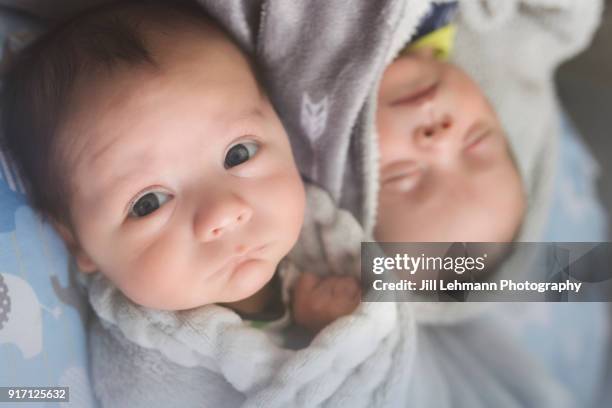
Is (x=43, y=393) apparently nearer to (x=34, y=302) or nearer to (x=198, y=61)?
(x=34, y=302)

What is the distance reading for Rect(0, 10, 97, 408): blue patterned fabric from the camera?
53 cm

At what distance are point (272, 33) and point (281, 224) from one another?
0.64 feet

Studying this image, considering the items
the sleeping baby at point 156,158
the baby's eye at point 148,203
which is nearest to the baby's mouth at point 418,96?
the sleeping baby at point 156,158

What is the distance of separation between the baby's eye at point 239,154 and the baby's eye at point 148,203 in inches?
2.3

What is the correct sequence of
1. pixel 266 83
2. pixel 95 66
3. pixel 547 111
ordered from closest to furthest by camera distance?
pixel 95 66, pixel 266 83, pixel 547 111

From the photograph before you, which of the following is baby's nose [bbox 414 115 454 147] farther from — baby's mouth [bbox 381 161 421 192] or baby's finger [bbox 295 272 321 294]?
baby's finger [bbox 295 272 321 294]

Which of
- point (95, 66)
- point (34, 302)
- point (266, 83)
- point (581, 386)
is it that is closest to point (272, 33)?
point (266, 83)

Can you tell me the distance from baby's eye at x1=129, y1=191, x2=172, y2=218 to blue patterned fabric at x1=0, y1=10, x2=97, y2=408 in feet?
0.36

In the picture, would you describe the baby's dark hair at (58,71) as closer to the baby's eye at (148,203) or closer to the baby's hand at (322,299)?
the baby's eye at (148,203)

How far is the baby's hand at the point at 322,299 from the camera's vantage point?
0.61m

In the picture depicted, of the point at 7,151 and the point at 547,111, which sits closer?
the point at 7,151

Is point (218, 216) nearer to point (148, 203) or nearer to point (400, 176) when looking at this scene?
point (148, 203)

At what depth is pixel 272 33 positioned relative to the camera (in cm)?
62

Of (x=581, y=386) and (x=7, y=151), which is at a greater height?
(x=7, y=151)
